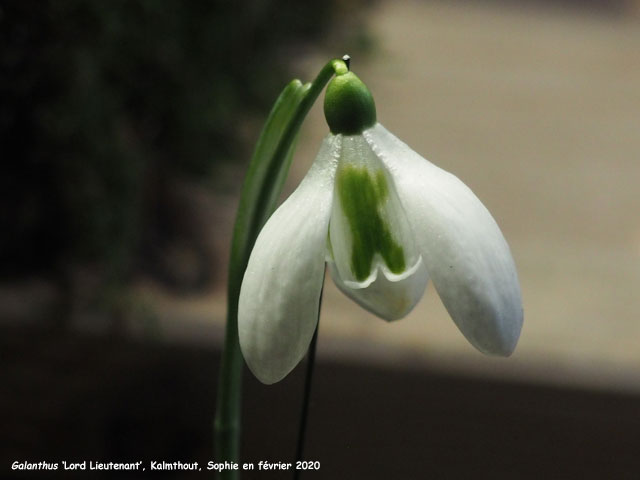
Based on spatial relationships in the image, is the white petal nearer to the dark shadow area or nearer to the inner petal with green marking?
the inner petal with green marking

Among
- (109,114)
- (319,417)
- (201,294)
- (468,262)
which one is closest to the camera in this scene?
(468,262)

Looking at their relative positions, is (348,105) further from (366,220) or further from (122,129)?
(122,129)

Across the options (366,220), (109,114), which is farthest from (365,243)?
(109,114)

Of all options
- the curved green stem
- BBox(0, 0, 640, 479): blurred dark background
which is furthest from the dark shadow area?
the curved green stem

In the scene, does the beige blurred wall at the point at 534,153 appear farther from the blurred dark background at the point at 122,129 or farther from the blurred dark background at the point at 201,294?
the blurred dark background at the point at 122,129

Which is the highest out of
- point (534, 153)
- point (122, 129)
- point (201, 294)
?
point (534, 153)

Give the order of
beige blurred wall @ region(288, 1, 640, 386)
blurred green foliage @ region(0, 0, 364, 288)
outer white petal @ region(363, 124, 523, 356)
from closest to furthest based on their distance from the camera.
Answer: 1. outer white petal @ region(363, 124, 523, 356)
2. blurred green foliage @ region(0, 0, 364, 288)
3. beige blurred wall @ region(288, 1, 640, 386)
